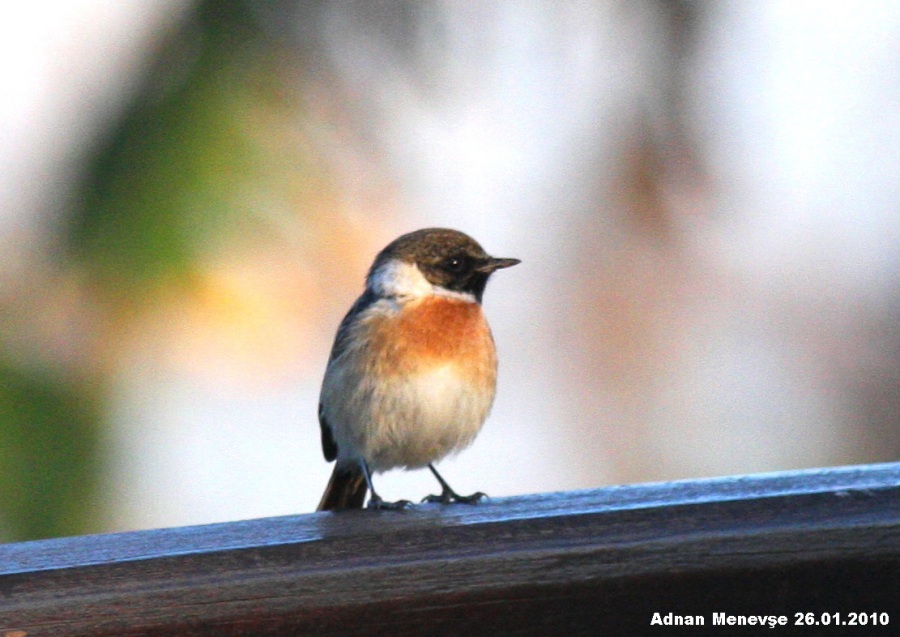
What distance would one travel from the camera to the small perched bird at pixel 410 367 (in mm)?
4637

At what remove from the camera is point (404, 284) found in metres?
5.02

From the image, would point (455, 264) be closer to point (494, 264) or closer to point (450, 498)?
point (494, 264)

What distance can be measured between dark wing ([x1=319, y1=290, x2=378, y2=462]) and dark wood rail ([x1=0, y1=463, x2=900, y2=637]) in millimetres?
2544

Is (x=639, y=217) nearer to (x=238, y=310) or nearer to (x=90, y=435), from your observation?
(x=238, y=310)

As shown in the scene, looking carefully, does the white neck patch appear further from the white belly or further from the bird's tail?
the bird's tail

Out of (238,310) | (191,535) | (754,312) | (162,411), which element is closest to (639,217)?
(754,312)

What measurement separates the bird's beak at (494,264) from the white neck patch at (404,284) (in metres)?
0.11

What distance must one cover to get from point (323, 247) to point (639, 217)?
1657 mm

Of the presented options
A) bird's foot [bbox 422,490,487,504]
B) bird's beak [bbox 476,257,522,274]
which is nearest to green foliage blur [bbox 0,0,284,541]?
bird's beak [bbox 476,257,522,274]

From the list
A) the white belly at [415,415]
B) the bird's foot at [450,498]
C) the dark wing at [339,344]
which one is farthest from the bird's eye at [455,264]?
the bird's foot at [450,498]

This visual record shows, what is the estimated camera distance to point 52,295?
6.19 meters

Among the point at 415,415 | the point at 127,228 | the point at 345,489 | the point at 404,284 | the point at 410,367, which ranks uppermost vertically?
the point at 127,228

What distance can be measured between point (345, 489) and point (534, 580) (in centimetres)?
285

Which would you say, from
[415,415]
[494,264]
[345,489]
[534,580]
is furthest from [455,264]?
[534,580]
